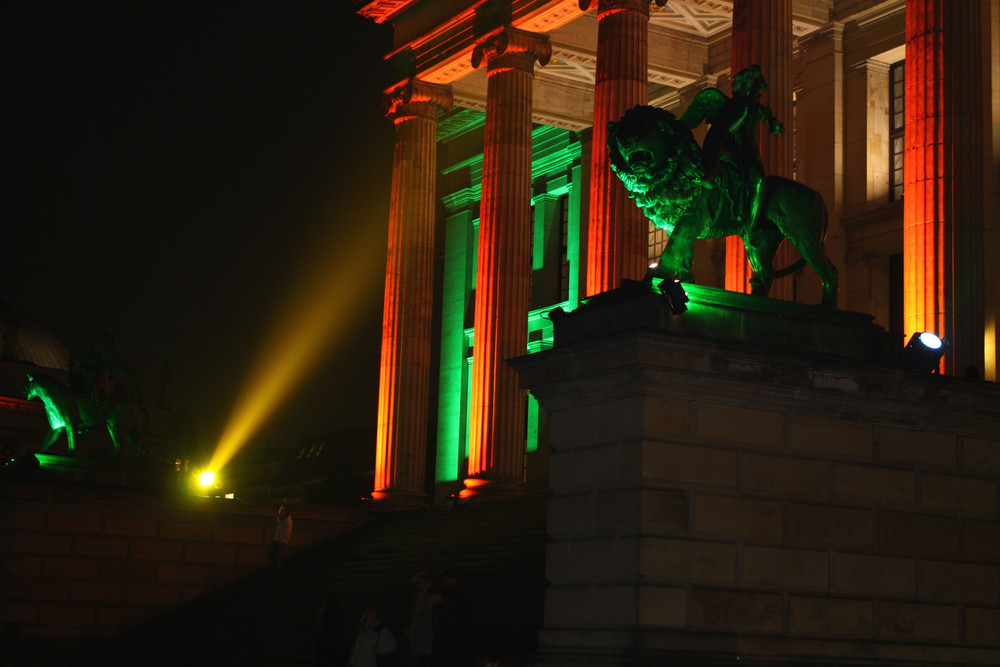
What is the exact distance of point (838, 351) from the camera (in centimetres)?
1630

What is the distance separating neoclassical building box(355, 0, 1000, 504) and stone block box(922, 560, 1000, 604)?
35.2ft

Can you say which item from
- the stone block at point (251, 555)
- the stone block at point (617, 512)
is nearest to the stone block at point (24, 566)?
the stone block at point (251, 555)

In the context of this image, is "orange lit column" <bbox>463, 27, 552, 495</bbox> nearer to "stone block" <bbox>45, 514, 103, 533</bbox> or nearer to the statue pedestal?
"stone block" <bbox>45, 514, 103, 533</bbox>

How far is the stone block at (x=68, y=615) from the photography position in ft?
102

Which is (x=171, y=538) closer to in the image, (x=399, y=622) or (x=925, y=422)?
(x=399, y=622)

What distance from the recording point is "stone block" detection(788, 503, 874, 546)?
1512cm

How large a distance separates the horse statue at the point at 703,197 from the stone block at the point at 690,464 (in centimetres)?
218

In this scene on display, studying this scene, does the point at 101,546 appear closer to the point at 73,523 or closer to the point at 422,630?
the point at 73,523

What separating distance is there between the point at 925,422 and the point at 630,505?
4.00 m

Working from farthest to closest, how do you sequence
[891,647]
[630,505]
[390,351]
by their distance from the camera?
1. [390,351]
2. [891,647]
3. [630,505]

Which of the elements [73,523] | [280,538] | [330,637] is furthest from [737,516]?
[73,523]

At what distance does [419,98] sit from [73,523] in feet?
66.0

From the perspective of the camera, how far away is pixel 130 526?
1282 inches

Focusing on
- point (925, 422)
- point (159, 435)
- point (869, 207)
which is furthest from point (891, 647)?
point (159, 435)
